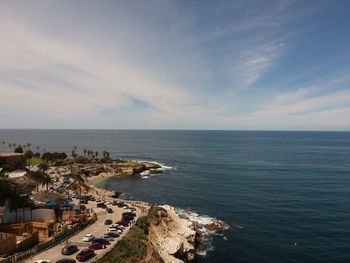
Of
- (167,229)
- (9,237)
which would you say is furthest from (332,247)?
(9,237)

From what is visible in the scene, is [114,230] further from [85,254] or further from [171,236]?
[171,236]

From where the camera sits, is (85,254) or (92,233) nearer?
(85,254)

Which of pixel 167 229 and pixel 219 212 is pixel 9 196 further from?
pixel 219 212

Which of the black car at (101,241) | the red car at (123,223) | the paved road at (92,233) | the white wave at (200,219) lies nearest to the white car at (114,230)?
the paved road at (92,233)

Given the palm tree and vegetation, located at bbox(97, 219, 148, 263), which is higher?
the palm tree

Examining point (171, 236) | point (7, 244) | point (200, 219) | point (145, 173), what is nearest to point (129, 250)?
point (171, 236)

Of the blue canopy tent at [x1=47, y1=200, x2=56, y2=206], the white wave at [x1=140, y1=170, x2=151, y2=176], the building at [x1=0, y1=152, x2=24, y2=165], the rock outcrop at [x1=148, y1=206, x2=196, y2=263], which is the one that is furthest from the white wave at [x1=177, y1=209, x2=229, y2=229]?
the building at [x1=0, y1=152, x2=24, y2=165]

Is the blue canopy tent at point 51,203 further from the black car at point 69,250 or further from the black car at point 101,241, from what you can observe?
the black car at point 69,250

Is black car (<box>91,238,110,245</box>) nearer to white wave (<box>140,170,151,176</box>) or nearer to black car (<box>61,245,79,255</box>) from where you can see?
black car (<box>61,245,79,255</box>)
